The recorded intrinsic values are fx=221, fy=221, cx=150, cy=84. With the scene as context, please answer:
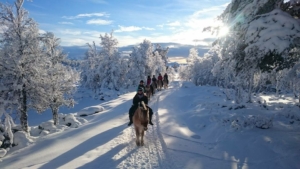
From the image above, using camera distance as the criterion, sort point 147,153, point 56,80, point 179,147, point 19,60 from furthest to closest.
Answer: point 56,80, point 19,60, point 179,147, point 147,153

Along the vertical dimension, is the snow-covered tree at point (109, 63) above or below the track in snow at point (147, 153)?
above

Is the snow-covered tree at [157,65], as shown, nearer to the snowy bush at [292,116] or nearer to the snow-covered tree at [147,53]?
the snow-covered tree at [147,53]

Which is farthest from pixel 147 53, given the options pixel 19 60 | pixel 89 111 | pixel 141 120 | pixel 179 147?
pixel 179 147

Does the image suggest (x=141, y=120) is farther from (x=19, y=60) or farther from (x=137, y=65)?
(x=137, y=65)

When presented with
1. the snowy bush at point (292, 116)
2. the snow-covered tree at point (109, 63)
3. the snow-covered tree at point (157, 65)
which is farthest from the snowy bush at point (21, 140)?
the snow-covered tree at point (157, 65)

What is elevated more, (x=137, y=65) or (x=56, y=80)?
(x=137, y=65)

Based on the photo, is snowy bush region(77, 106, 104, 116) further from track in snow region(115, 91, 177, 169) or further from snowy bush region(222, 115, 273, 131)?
snowy bush region(222, 115, 273, 131)

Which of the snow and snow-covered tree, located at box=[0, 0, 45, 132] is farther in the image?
snow-covered tree, located at box=[0, 0, 45, 132]

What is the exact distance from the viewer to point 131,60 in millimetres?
54719

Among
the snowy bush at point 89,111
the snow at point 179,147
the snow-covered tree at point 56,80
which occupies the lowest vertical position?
the snowy bush at point 89,111

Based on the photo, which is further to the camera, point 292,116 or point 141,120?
point 292,116

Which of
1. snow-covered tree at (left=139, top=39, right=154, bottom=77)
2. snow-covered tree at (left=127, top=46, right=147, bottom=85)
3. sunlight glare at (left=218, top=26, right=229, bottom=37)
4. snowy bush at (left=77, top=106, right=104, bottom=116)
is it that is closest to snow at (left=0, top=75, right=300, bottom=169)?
sunlight glare at (left=218, top=26, right=229, bottom=37)

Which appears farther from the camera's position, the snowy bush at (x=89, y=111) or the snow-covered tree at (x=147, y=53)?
the snow-covered tree at (x=147, y=53)

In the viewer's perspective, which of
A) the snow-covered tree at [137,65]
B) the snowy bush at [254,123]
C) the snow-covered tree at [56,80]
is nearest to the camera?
the snowy bush at [254,123]
